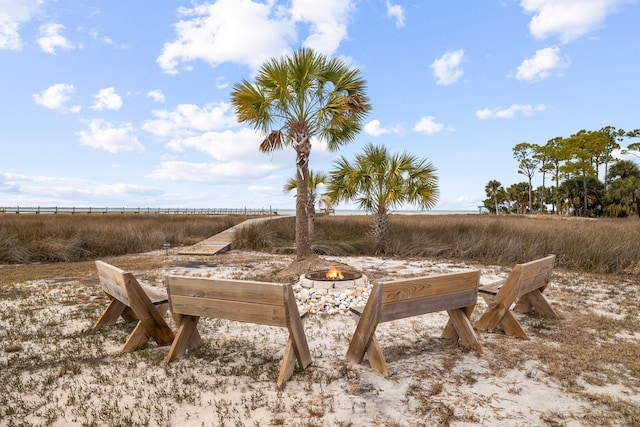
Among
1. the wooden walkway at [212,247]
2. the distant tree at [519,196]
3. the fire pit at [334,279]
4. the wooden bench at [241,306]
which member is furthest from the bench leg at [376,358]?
the distant tree at [519,196]

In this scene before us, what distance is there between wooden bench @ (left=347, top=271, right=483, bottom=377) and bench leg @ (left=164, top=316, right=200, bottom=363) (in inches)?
66.9

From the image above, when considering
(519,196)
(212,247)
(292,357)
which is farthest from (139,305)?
(519,196)

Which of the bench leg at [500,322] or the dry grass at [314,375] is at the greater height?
the bench leg at [500,322]

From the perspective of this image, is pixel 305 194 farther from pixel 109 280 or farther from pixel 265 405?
pixel 265 405

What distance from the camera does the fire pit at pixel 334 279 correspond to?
21.1ft

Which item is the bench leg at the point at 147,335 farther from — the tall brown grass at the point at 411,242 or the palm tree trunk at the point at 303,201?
the tall brown grass at the point at 411,242

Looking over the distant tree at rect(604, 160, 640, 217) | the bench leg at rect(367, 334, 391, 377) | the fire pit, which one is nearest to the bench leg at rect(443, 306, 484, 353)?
the bench leg at rect(367, 334, 391, 377)

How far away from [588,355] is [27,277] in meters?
10.9

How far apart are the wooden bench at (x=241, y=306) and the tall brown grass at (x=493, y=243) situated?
9300 millimetres

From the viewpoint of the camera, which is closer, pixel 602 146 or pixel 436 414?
pixel 436 414

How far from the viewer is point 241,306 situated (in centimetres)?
329

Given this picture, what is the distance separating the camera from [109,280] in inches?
174

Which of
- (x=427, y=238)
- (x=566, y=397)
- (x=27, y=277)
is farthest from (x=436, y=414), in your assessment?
(x=427, y=238)

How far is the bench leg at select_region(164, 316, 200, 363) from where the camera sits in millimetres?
3654
